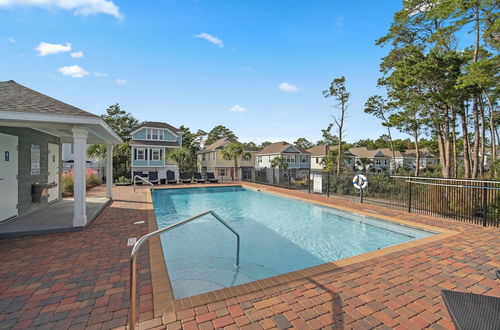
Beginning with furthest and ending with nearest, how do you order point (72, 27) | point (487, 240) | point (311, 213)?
1. point (311, 213)
2. point (72, 27)
3. point (487, 240)

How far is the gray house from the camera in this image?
202 inches

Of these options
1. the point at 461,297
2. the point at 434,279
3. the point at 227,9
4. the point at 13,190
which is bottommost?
the point at 434,279

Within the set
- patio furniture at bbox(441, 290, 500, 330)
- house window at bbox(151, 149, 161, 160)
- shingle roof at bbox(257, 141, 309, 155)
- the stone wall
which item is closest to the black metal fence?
patio furniture at bbox(441, 290, 500, 330)

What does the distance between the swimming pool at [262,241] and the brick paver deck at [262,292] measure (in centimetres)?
92

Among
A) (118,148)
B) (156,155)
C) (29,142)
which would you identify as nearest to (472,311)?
(29,142)

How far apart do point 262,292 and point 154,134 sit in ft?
76.6

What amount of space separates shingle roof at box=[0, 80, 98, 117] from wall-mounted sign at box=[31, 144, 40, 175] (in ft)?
6.14

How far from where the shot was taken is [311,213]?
31.9ft

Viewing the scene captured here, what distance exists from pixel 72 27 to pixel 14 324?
327 inches

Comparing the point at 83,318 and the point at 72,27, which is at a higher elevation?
the point at 72,27

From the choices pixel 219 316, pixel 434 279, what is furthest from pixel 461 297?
pixel 219 316

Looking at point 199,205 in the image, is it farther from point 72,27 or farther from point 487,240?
point 487,240

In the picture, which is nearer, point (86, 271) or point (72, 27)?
point (86, 271)

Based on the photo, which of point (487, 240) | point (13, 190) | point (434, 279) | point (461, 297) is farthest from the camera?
point (13, 190)
